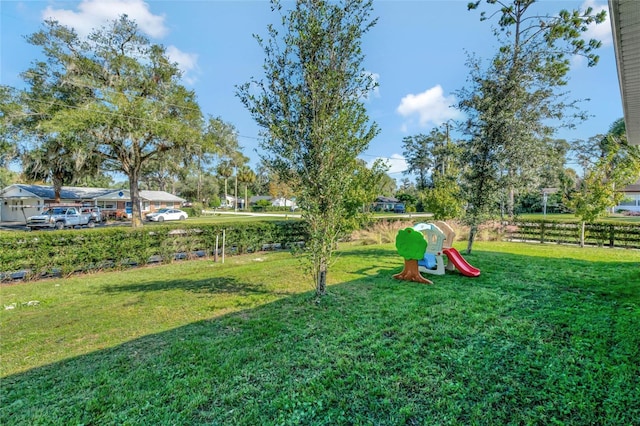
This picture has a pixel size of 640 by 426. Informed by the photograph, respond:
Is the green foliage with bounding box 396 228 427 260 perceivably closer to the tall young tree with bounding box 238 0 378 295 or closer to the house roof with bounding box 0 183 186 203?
the tall young tree with bounding box 238 0 378 295

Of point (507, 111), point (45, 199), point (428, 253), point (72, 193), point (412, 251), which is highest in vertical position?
point (507, 111)

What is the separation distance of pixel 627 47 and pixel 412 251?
162 inches

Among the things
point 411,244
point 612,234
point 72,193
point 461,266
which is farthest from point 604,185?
point 72,193

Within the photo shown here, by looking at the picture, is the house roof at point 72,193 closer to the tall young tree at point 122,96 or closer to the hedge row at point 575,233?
the tall young tree at point 122,96

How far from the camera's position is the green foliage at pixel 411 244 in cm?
588

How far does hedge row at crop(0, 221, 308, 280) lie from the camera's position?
24.1ft

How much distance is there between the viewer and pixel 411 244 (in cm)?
604

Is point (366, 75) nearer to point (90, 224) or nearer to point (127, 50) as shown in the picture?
point (127, 50)

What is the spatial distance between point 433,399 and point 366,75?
462 centimetres

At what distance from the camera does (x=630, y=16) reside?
8.29ft

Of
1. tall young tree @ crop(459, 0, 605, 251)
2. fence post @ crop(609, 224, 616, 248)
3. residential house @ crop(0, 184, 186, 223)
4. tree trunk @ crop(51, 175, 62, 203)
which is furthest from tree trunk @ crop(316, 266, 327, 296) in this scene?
residential house @ crop(0, 184, 186, 223)

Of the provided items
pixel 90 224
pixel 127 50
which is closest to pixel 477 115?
pixel 127 50

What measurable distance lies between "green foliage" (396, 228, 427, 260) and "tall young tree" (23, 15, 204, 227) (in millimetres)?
16428

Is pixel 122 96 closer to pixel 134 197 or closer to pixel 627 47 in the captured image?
pixel 134 197
